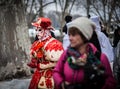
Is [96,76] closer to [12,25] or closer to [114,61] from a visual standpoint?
[114,61]

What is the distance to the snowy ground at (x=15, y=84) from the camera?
11.4m

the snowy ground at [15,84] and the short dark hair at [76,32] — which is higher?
the short dark hair at [76,32]

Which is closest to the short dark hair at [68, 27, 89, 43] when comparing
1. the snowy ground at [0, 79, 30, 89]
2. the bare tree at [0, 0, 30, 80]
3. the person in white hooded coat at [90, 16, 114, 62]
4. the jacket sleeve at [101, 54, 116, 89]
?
the jacket sleeve at [101, 54, 116, 89]

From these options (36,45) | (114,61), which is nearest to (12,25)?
(114,61)

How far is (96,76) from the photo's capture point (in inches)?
205

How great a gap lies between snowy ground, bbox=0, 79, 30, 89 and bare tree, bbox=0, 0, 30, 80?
738 millimetres

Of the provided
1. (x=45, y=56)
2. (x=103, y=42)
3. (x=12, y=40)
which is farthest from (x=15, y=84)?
(x=45, y=56)

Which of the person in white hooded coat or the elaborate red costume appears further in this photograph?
the person in white hooded coat

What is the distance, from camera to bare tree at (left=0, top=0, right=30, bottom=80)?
13.3 meters

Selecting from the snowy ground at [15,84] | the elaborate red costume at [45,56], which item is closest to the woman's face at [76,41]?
the elaborate red costume at [45,56]

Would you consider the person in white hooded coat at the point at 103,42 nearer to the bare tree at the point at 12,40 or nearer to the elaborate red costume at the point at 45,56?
the elaborate red costume at the point at 45,56

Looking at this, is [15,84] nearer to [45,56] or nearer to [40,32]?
[40,32]

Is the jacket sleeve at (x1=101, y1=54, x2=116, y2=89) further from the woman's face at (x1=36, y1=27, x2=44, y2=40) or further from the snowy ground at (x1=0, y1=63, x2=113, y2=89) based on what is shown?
the snowy ground at (x1=0, y1=63, x2=113, y2=89)

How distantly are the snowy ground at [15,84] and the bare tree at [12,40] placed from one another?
29.1 inches
